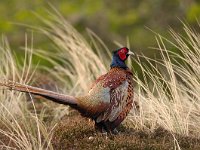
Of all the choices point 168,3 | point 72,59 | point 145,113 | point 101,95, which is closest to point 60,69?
point 72,59

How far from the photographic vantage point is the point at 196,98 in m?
9.27

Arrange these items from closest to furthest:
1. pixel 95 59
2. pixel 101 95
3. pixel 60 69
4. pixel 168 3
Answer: pixel 101 95 < pixel 95 59 < pixel 60 69 < pixel 168 3

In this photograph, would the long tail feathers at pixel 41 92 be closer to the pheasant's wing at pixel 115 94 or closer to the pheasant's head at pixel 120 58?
the pheasant's wing at pixel 115 94

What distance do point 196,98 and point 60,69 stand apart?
11.0 ft

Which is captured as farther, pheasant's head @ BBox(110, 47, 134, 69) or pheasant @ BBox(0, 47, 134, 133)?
pheasant's head @ BBox(110, 47, 134, 69)

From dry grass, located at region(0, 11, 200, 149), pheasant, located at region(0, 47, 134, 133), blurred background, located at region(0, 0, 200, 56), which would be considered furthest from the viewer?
blurred background, located at region(0, 0, 200, 56)

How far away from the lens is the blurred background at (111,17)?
21.1m

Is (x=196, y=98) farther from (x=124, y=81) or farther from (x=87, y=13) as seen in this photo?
(x=87, y=13)

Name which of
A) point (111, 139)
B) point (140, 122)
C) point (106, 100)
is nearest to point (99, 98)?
point (106, 100)

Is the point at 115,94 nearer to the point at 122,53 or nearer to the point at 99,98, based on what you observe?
the point at 99,98

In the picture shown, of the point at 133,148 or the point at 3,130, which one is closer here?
the point at 133,148

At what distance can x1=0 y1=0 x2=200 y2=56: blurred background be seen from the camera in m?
21.1

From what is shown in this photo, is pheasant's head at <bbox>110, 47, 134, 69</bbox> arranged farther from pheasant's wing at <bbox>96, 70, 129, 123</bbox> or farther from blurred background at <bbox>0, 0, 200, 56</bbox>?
blurred background at <bbox>0, 0, 200, 56</bbox>

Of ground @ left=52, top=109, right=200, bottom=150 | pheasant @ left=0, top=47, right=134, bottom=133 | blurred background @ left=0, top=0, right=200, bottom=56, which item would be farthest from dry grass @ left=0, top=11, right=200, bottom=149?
blurred background @ left=0, top=0, right=200, bottom=56
